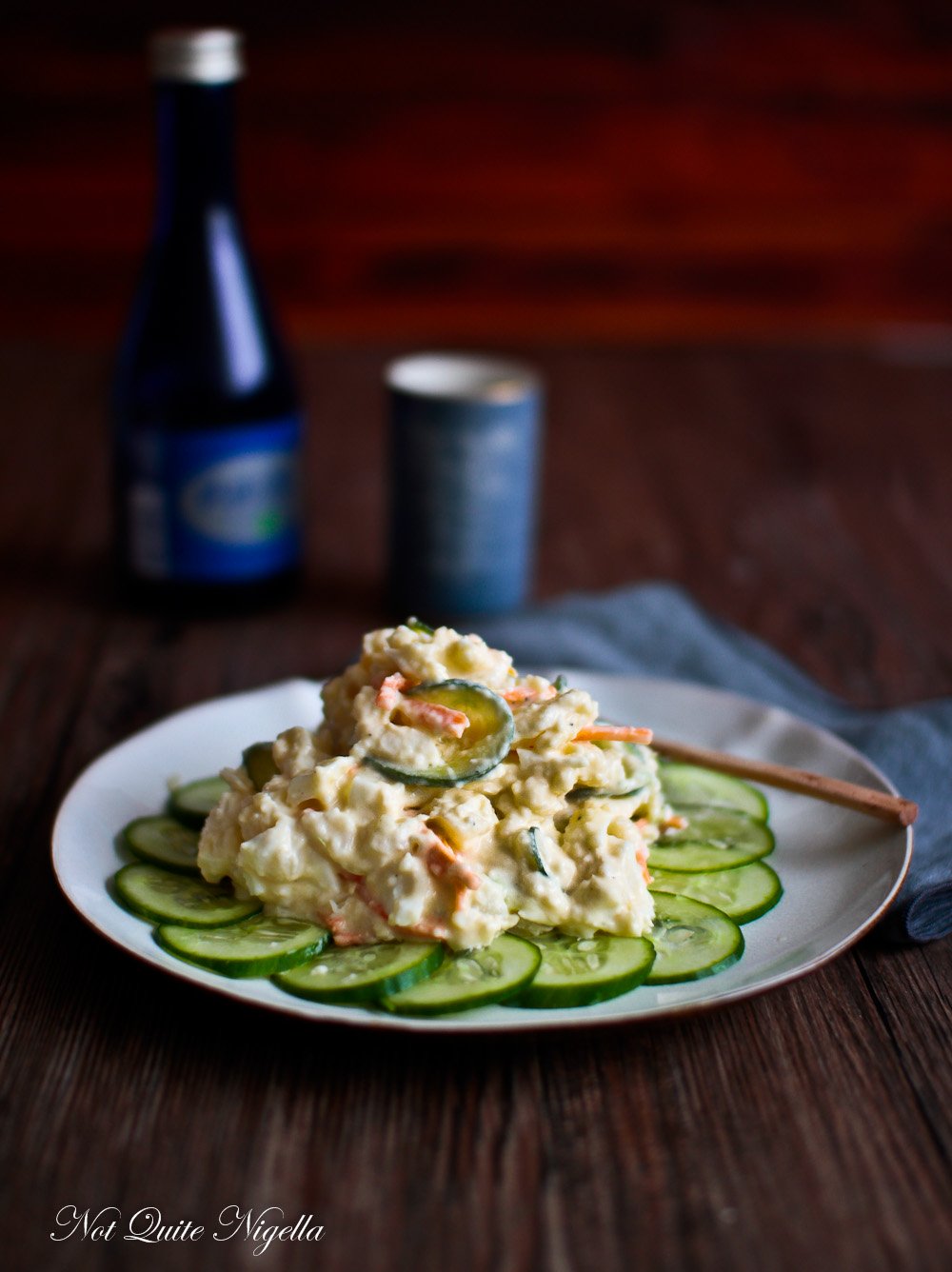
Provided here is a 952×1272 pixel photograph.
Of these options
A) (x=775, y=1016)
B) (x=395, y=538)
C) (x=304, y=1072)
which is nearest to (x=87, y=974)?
(x=304, y=1072)

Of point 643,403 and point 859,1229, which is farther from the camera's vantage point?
point 643,403

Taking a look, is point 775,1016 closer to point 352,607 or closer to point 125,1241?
point 125,1241

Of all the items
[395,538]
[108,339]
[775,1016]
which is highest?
[775,1016]

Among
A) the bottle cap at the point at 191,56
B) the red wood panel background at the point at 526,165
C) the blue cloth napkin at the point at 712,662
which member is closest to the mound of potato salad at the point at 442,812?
the blue cloth napkin at the point at 712,662

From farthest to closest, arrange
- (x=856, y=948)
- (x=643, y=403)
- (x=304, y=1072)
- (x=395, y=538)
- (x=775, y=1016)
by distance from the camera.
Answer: (x=643, y=403), (x=395, y=538), (x=856, y=948), (x=775, y=1016), (x=304, y=1072)

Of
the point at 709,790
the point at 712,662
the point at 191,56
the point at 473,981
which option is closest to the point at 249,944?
the point at 473,981

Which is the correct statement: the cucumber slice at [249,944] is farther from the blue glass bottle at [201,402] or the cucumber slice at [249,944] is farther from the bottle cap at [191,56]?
the bottle cap at [191,56]

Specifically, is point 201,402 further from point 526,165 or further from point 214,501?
point 526,165
